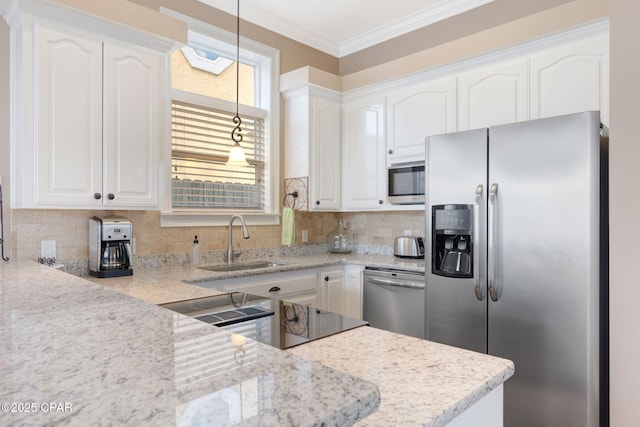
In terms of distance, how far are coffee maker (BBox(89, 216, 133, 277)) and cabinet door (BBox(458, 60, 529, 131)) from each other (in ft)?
8.03

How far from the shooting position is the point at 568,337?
192cm

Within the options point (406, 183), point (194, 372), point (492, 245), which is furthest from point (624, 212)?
point (194, 372)

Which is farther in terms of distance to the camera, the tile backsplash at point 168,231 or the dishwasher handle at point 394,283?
the dishwasher handle at point 394,283

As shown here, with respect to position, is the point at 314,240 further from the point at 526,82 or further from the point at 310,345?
the point at 310,345

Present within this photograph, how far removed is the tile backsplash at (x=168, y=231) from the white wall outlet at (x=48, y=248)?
0.02m

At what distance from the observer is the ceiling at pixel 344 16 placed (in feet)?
11.1

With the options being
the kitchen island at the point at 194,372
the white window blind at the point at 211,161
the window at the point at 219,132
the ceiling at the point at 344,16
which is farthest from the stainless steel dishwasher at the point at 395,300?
the ceiling at the point at 344,16

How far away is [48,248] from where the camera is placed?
2434 millimetres

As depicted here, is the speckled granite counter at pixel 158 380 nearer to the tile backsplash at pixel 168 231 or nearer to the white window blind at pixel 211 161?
the tile backsplash at pixel 168 231

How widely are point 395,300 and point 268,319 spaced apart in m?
1.72

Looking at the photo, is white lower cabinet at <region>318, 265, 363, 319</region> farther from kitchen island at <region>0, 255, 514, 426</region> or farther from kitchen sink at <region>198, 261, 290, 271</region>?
kitchen island at <region>0, 255, 514, 426</region>

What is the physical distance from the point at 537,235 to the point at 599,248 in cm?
26

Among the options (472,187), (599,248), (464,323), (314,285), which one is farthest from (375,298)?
(599,248)

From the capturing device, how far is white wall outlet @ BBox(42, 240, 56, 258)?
2.42 metres
